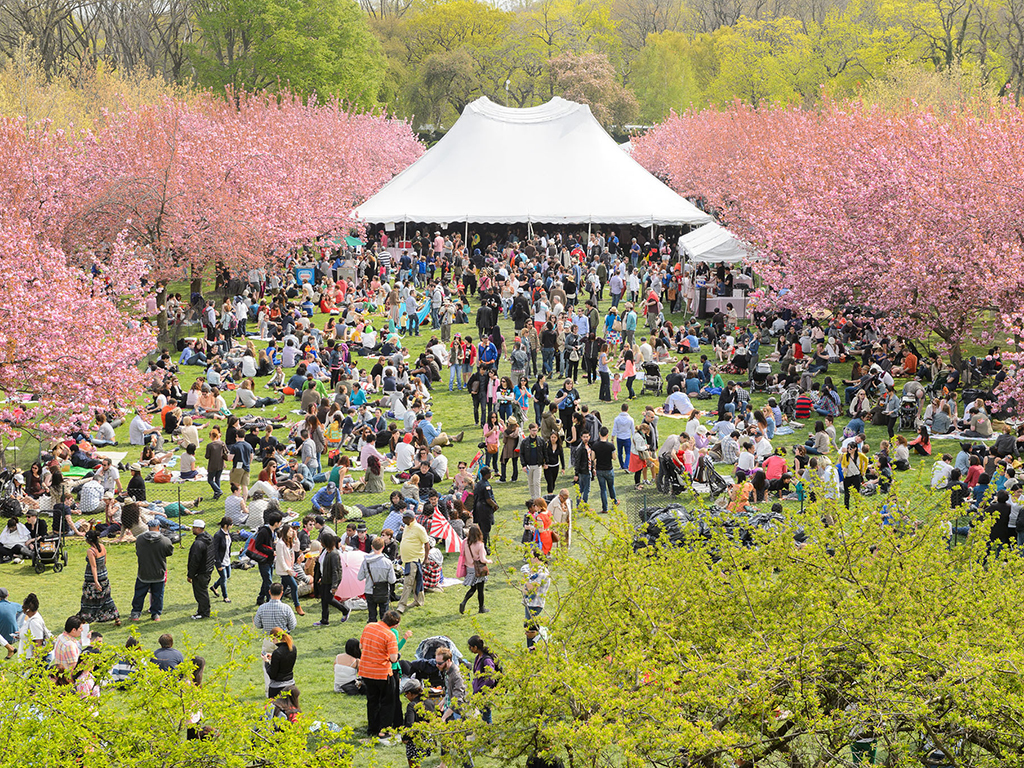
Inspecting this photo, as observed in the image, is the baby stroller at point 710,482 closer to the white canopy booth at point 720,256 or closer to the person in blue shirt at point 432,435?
the person in blue shirt at point 432,435

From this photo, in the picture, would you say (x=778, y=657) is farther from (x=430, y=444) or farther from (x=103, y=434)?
(x=103, y=434)

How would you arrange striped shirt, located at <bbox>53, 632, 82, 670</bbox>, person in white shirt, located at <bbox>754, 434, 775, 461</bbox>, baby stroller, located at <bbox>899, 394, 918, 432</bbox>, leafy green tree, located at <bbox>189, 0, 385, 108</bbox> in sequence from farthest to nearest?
leafy green tree, located at <bbox>189, 0, 385, 108</bbox> → baby stroller, located at <bbox>899, 394, 918, 432</bbox> → person in white shirt, located at <bbox>754, 434, 775, 461</bbox> → striped shirt, located at <bbox>53, 632, 82, 670</bbox>

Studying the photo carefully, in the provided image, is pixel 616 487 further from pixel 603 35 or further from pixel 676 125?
pixel 603 35

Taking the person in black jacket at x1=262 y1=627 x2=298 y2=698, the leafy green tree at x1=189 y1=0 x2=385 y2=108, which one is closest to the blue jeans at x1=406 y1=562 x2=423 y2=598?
the person in black jacket at x1=262 y1=627 x2=298 y2=698

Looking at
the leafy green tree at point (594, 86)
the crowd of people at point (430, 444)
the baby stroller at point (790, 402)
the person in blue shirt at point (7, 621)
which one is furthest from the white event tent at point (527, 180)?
the leafy green tree at point (594, 86)

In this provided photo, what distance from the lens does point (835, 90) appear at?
72.8 metres

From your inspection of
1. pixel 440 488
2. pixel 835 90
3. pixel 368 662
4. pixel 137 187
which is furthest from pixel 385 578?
pixel 835 90

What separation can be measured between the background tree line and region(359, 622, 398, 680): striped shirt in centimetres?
4307

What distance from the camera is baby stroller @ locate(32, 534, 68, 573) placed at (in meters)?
15.0

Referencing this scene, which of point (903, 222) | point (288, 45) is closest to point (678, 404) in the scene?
point (903, 222)

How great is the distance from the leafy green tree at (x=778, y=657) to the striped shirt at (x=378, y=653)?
2.12m

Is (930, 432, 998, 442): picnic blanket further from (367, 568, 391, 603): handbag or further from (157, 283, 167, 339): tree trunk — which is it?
(157, 283, 167, 339): tree trunk

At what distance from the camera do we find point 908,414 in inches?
873

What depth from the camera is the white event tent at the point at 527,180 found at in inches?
1773
